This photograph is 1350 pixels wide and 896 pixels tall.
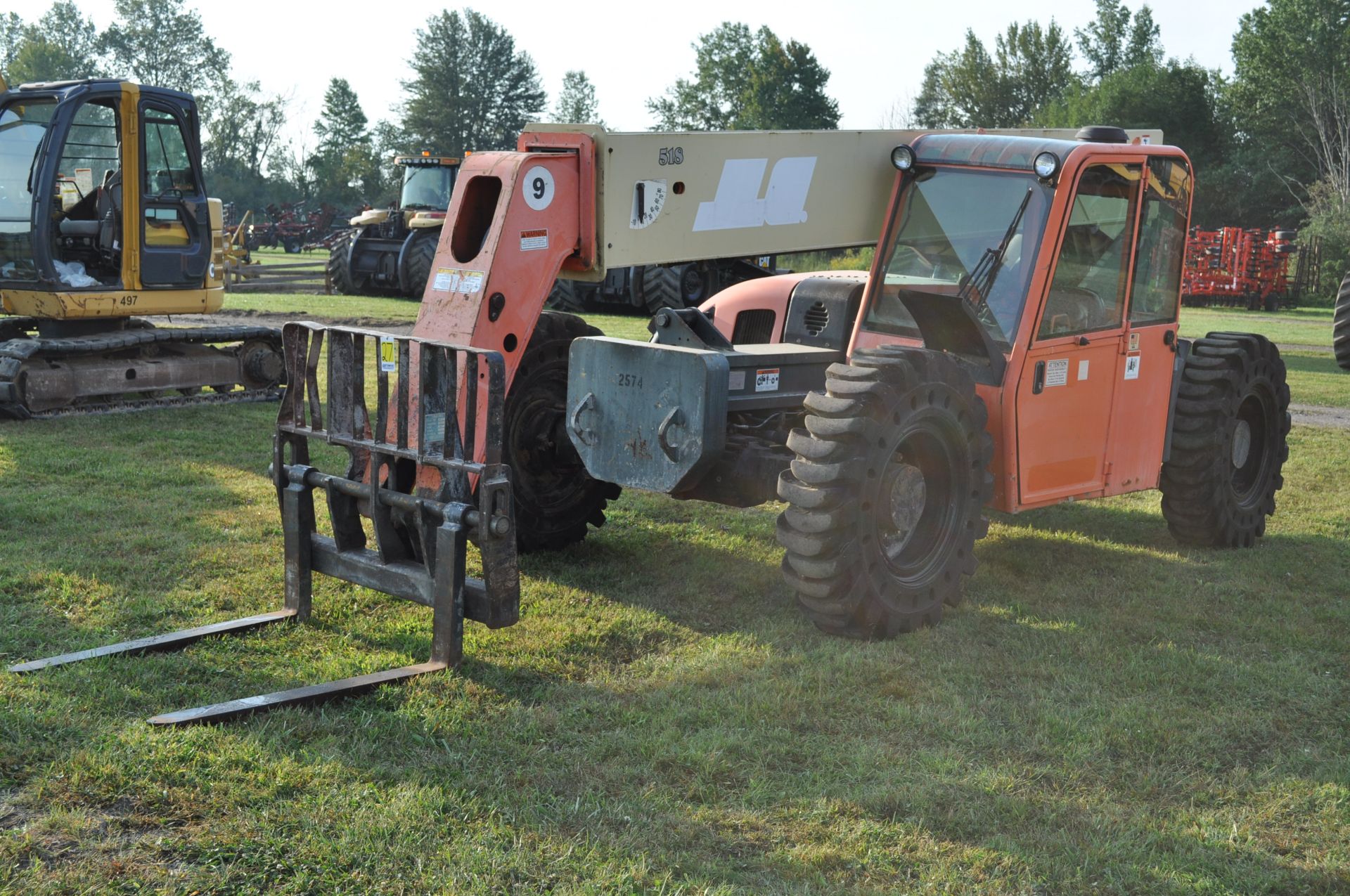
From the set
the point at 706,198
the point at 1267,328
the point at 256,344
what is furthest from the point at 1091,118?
the point at 706,198

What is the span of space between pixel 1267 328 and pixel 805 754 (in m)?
24.6

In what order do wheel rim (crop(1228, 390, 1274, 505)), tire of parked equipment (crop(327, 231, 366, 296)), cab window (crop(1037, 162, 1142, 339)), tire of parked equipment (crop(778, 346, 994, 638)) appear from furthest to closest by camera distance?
tire of parked equipment (crop(327, 231, 366, 296))
wheel rim (crop(1228, 390, 1274, 505))
cab window (crop(1037, 162, 1142, 339))
tire of parked equipment (crop(778, 346, 994, 638))

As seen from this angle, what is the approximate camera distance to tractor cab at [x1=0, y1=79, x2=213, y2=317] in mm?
11234

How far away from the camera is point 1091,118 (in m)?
61.4

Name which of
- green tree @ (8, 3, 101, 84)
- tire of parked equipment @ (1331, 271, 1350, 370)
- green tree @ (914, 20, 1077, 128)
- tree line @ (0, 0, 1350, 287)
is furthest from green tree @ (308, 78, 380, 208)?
tire of parked equipment @ (1331, 271, 1350, 370)

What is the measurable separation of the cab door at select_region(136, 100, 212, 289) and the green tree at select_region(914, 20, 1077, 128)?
73262 mm

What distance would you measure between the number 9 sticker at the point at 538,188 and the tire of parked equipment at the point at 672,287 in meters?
15.2

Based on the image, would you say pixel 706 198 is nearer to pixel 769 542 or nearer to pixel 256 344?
pixel 769 542

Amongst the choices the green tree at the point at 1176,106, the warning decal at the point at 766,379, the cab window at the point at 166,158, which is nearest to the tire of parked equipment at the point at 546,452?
the warning decal at the point at 766,379

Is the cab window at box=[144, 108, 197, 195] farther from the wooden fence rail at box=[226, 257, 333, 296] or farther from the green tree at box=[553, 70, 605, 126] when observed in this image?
the green tree at box=[553, 70, 605, 126]

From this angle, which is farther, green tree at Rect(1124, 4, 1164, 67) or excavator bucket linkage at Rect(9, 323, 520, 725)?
green tree at Rect(1124, 4, 1164, 67)

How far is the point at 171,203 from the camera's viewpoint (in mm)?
12055

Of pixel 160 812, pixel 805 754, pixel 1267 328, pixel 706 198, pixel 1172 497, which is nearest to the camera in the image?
pixel 160 812

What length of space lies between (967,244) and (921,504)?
1.41 m
